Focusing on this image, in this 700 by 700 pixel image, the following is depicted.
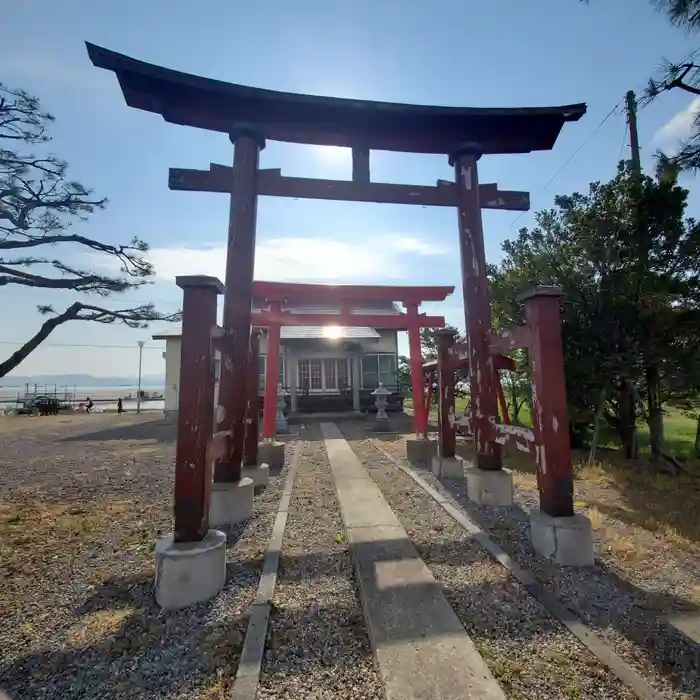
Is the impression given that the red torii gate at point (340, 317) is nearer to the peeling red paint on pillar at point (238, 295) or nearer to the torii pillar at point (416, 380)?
the torii pillar at point (416, 380)

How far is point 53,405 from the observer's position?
23766 mm

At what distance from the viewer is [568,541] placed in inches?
123

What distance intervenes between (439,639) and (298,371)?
1520 cm

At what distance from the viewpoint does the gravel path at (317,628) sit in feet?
6.29

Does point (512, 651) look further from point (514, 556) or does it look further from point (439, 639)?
point (514, 556)

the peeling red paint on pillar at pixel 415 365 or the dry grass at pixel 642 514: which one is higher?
the peeling red paint on pillar at pixel 415 365

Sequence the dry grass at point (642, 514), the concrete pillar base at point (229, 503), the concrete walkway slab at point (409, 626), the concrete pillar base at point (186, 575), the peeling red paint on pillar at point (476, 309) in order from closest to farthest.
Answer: the concrete walkway slab at point (409, 626)
the concrete pillar base at point (186, 575)
the dry grass at point (642, 514)
the concrete pillar base at point (229, 503)
the peeling red paint on pillar at point (476, 309)

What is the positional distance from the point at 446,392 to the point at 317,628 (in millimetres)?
3965

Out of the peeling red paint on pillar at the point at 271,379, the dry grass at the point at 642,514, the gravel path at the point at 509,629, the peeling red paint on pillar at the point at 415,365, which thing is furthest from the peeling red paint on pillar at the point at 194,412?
the peeling red paint on pillar at the point at 415,365

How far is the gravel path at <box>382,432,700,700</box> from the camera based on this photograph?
1.96m

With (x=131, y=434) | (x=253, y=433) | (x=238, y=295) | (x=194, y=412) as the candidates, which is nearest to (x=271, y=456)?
(x=253, y=433)

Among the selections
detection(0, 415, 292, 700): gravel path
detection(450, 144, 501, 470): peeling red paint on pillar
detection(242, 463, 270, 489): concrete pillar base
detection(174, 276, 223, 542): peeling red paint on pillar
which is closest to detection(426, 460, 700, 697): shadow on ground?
detection(450, 144, 501, 470): peeling red paint on pillar

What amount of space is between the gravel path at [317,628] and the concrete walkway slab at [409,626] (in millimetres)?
95

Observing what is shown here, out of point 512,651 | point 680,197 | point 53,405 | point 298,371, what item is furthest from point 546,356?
point 53,405
